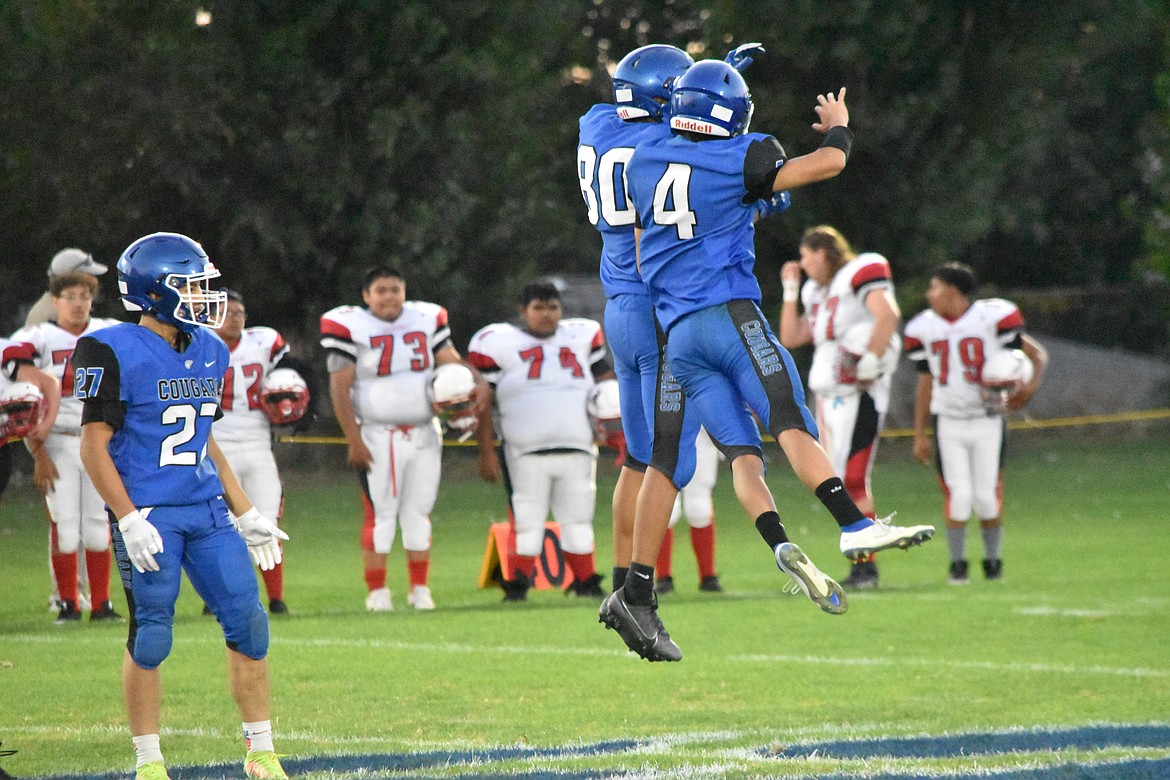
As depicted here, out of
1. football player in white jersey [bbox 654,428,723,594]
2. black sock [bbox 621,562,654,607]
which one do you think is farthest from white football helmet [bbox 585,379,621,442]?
black sock [bbox 621,562,654,607]

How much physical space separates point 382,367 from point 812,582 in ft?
17.9

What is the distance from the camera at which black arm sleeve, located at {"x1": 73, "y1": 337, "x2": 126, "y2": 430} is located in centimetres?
554

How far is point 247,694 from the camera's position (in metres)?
5.78

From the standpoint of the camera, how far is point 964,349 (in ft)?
37.1

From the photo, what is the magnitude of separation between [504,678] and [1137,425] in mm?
18210

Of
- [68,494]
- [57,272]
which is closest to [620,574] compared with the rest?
[68,494]

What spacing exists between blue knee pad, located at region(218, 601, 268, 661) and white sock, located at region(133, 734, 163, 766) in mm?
399

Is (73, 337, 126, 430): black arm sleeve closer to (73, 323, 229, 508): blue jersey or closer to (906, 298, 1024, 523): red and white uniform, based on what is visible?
(73, 323, 229, 508): blue jersey

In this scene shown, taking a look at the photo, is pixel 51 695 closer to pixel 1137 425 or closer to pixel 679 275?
pixel 679 275

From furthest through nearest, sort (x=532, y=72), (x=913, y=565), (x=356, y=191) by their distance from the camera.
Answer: (x=532, y=72)
(x=356, y=191)
(x=913, y=565)

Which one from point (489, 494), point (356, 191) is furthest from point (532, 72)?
point (489, 494)

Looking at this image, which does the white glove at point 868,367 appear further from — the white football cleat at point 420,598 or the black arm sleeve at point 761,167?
the black arm sleeve at point 761,167

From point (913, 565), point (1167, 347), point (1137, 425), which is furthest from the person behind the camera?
point (1167, 347)

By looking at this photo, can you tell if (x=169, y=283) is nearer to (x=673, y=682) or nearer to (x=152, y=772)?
(x=152, y=772)
